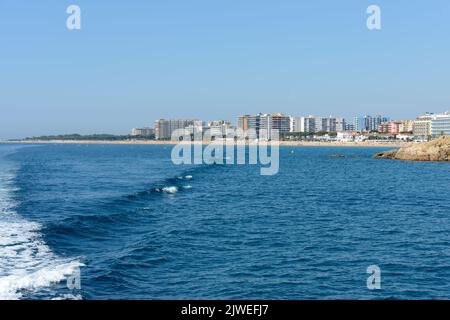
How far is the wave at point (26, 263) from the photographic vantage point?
15.6m

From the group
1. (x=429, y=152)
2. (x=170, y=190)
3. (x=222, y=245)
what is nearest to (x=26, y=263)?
(x=222, y=245)

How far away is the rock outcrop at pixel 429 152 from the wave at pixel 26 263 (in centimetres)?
9476

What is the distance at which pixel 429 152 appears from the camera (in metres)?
105

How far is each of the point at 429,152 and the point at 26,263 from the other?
333 feet

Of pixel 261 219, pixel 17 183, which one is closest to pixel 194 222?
pixel 261 219

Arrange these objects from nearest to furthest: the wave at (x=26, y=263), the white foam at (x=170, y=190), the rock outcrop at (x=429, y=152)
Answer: the wave at (x=26, y=263) < the white foam at (x=170, y=190) < the rock outcrop at (x=429, y=152)

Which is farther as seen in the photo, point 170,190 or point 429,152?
point 429,152

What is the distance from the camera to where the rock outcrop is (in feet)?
336

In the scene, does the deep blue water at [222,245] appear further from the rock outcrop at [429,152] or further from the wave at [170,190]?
the rock outcrop at [429,152]

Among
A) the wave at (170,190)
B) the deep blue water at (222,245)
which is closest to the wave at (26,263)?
the deep blue water at (222,245)

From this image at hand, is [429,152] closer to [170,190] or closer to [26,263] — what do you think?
[170,190]
